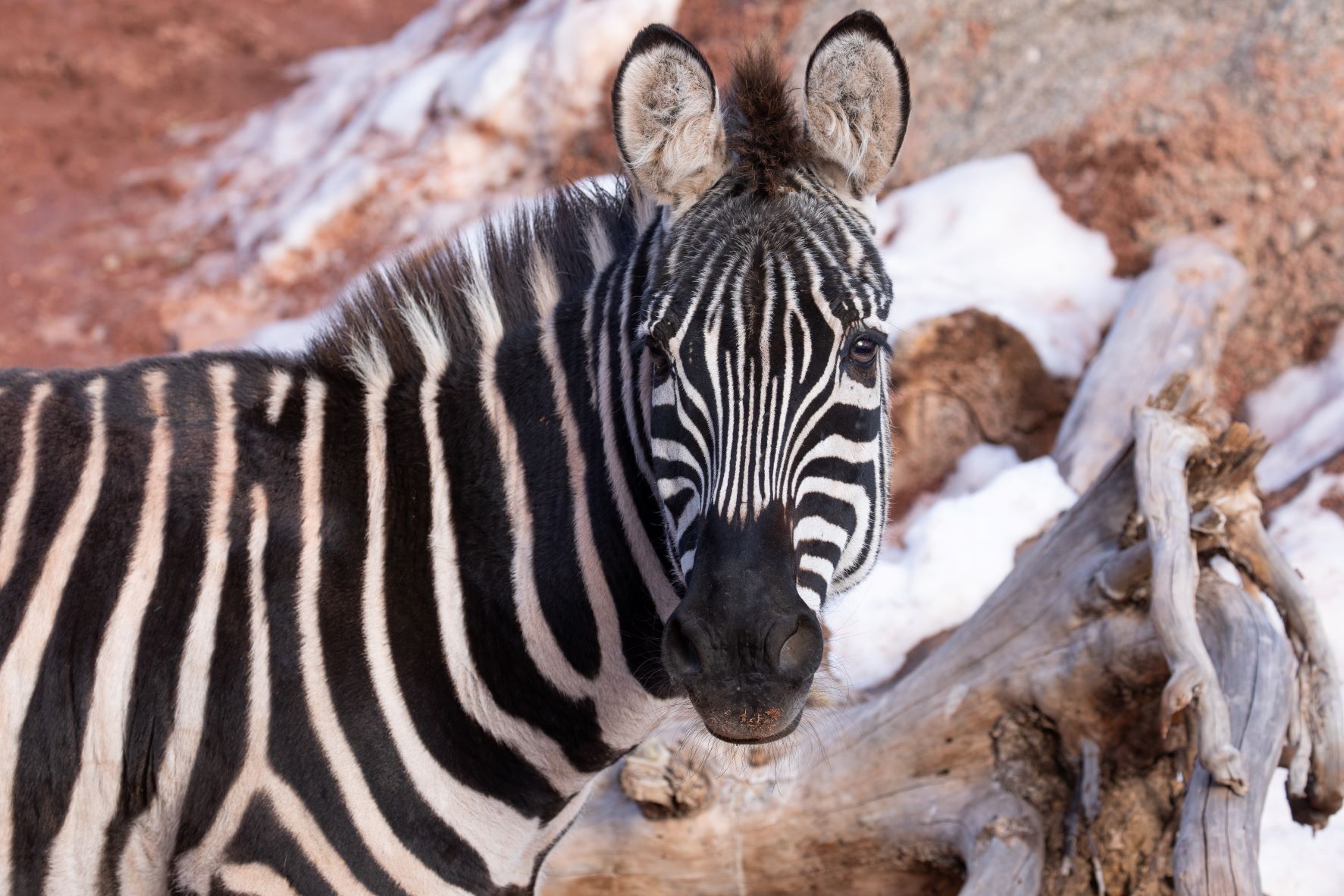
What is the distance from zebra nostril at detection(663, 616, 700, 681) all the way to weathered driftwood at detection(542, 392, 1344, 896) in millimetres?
1020

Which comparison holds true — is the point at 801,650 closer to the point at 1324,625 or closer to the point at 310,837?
the point at 310,837

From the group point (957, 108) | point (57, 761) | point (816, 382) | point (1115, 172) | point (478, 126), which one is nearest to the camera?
point (816, 382)

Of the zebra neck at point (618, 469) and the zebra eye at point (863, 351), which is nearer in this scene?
the zebra eye at point (863, 351)

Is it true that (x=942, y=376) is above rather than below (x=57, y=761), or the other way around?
above

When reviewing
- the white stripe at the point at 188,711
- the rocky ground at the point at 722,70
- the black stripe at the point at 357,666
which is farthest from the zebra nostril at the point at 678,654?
the rocky ground at the point at 722,70

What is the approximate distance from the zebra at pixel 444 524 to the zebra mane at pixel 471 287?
25 millimetres

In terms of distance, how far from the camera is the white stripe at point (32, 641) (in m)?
3.11

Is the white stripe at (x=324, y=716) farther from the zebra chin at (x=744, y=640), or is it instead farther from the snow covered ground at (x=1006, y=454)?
the snow covered ground at (x=1006, y=454)

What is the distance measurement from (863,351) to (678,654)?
36.7 inches

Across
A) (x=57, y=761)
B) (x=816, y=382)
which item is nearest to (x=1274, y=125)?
(x=816, y=382)

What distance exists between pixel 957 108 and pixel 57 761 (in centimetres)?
772

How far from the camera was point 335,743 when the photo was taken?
322cm

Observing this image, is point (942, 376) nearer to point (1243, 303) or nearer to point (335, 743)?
point (1243, 303)

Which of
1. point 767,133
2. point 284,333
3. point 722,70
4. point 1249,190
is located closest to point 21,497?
point 767,133
